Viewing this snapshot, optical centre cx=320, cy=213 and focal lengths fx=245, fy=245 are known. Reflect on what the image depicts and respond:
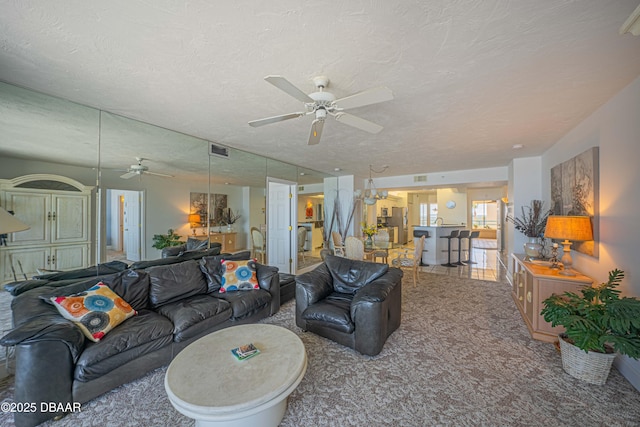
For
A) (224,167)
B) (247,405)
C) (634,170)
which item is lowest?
(247,405)

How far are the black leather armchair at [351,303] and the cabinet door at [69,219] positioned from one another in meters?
2.66

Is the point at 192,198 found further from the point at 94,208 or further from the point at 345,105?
the point at 345,105

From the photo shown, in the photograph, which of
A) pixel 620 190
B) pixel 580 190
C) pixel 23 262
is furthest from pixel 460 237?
pixel 23 262

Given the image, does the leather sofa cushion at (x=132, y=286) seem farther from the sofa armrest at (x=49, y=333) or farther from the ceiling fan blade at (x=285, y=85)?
the ceiling fan blade at (x=285, y=85)

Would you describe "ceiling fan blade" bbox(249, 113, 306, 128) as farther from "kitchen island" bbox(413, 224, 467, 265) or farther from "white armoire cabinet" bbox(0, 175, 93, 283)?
"kitchen island" bbox(413, 224, 467, 265)

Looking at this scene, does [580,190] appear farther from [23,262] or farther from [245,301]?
[23,262]

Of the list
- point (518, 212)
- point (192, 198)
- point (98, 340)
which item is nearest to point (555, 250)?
point (518, 212)

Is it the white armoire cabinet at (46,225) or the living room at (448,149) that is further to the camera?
the white armoire cabinet at (46,225)

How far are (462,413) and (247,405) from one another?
158 centimetres

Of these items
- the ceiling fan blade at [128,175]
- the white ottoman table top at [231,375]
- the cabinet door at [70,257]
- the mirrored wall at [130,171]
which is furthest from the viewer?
the ceiling fan blade at [128,175]

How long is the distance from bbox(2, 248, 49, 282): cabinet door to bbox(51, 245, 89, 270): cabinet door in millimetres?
53

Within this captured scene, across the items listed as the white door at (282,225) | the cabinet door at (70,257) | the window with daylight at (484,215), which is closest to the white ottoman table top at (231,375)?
the cabinet door at (70,257)

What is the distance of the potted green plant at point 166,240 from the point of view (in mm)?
3626

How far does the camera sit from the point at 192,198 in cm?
414
